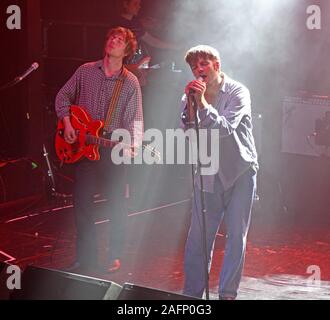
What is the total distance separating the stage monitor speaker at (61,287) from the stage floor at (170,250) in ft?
6.25

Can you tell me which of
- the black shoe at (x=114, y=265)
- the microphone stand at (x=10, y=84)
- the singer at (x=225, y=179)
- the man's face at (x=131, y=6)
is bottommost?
the black shoe at (x=114, y=265)

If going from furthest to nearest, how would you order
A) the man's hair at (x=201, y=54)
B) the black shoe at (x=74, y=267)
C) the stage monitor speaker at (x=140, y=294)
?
the black shoe at (x=74, y=267)
the man's hair at (x=201, y=54)
the stage monitor speaker at (x=140, y=294)

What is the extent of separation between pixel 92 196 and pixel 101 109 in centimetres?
72

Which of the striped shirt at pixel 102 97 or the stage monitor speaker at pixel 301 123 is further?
the stage monitor speaker at pixel 301 123

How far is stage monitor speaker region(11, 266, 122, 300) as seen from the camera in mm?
4566

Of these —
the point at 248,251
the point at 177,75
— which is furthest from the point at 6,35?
the point at 248,251

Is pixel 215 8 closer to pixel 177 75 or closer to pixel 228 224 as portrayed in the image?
pixel 177 75

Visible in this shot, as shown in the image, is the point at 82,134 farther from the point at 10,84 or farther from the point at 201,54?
the point at 10,84

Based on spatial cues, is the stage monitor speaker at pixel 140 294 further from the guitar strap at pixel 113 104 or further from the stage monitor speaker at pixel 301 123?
the stage monitor speaker at pixel 301 123

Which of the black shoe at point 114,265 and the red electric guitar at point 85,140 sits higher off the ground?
the red electric guitar at point 85,140

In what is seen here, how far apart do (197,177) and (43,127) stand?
4.33 metres

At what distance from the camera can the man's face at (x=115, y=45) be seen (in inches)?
268

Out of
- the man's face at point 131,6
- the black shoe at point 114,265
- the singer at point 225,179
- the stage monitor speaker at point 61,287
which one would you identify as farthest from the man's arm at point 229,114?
the man's face at point 131,6

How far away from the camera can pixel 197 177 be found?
5.73m
